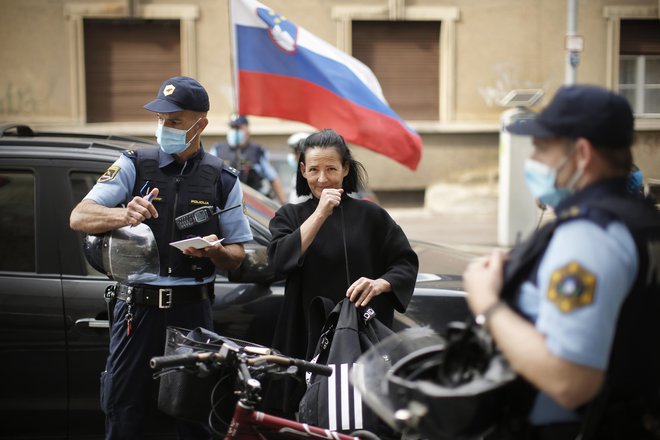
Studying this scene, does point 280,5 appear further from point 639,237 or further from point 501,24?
point 639,237

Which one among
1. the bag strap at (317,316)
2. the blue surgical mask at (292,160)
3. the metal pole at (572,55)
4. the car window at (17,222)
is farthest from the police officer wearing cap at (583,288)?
the metal pole at (572,55)

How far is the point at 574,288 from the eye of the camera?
179 centimetres

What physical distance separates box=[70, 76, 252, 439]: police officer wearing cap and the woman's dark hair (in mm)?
319

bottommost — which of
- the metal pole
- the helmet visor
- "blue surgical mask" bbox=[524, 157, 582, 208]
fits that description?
the helmet visor

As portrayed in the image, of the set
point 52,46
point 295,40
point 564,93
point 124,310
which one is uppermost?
point 52,46

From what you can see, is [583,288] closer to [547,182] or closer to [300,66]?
[547,182]

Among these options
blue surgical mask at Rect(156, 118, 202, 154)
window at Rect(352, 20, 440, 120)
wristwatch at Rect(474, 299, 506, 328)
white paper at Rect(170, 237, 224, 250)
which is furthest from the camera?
window at Rect(352, 20, 440, 120)

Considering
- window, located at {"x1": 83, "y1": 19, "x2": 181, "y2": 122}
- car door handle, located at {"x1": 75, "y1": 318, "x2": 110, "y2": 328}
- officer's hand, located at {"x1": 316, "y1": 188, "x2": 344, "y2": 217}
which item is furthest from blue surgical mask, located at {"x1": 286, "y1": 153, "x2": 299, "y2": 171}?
window, located at {"x1": 83, "y1": 19, "x2": 181, "y2": 122}

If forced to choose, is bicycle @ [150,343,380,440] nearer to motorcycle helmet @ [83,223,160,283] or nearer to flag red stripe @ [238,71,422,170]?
motorcycle helmet @ [83,223,160,283]

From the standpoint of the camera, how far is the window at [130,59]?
16.0 m

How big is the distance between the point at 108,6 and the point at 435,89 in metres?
6.40

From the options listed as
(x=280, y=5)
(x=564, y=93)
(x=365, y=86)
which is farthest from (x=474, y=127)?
(x=564, y=93)

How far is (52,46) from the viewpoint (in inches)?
620

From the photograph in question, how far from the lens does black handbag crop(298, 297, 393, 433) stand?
3168 mm
